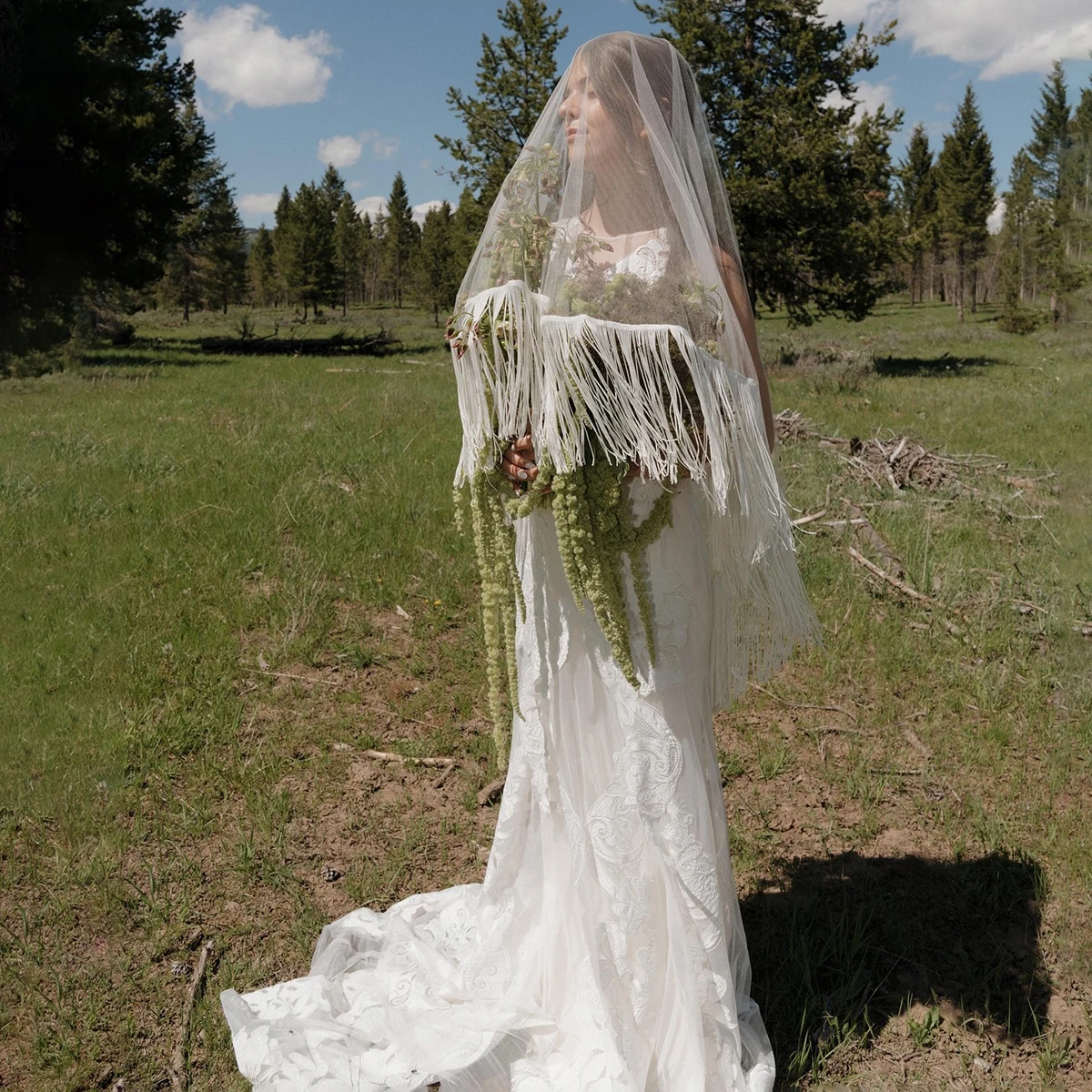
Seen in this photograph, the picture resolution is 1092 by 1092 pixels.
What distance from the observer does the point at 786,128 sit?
20.6 m

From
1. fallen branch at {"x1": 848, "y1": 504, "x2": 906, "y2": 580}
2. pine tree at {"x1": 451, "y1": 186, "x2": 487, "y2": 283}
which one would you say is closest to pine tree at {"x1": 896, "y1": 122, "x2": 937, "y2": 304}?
pine tree at {"x1": 451, "y1": 186, "x2": 487, "y2": 283}

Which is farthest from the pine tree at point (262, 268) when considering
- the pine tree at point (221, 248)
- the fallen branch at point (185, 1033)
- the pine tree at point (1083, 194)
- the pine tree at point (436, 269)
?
the fallen branch at point (185, 1033)

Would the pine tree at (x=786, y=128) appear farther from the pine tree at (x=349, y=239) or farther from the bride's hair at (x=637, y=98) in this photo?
the pine tree at (x=349, y=239)

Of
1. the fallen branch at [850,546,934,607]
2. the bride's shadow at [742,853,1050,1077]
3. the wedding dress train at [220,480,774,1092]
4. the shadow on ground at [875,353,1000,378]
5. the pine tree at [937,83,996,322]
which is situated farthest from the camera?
the pine tree at [937,83,996,322]

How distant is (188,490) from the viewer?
7.83 m

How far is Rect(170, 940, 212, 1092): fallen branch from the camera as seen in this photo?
277 cm

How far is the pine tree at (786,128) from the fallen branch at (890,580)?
1574cm

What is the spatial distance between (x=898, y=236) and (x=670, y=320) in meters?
22.4

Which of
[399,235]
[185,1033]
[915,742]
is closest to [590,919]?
[185,1033]

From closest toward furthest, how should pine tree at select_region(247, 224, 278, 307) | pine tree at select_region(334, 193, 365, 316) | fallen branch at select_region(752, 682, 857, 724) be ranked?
fallen branch at select_region(752, 682, 857, 724)
pine tree at select_region(247, 224, 278, 307)
pine tree at select_region(334, 193, 365, 316)

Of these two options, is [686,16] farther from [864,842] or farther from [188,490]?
[864,842]

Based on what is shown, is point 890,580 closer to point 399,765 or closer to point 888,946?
point 888,946

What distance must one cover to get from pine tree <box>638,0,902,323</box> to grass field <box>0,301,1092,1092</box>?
13695 mm

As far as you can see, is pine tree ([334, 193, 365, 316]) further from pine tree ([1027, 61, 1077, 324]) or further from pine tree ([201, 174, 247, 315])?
pine tree ([1027, 61, 1077, 324])
